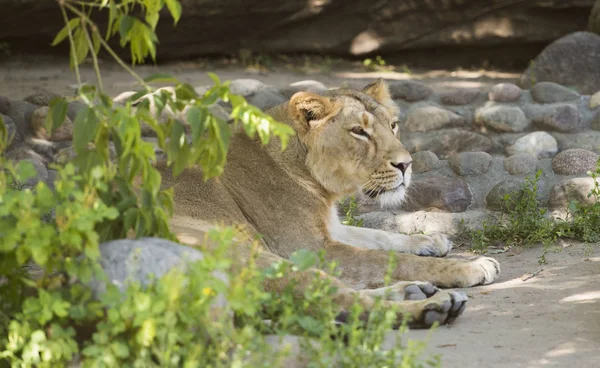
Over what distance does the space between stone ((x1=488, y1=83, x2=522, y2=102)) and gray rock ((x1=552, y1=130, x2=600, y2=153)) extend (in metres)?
0.52

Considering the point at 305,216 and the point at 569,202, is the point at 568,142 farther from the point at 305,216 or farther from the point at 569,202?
the point at 305,216

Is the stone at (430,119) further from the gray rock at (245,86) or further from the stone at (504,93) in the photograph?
the gray rock at (245,86)

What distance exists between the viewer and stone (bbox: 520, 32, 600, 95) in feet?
26.3

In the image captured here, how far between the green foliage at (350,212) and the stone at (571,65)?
2.35m

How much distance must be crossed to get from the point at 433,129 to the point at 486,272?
252 centimetres

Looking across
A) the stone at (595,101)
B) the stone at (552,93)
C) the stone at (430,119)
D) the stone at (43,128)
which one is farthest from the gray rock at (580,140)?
the stone at (43,128)

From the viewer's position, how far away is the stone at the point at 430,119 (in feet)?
24.6

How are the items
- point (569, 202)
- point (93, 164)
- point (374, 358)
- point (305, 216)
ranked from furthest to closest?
point (569, 202) < point (305, 216) < point (93, 164) < point (374, 358)

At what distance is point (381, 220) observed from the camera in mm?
6598

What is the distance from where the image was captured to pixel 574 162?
22.1ft

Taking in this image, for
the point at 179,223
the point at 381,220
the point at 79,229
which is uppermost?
the point at 79,229

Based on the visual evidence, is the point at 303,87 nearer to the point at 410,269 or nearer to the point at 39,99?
the point at 39,99

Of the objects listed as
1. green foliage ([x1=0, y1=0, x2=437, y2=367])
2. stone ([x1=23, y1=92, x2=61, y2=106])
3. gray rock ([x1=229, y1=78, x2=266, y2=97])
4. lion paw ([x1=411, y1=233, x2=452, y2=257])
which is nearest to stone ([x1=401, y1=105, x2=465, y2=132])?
gray rock ([x1=229, y1=78, x2=266, y2=97])

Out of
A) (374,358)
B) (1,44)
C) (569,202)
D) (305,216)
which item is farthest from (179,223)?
(1,44)
